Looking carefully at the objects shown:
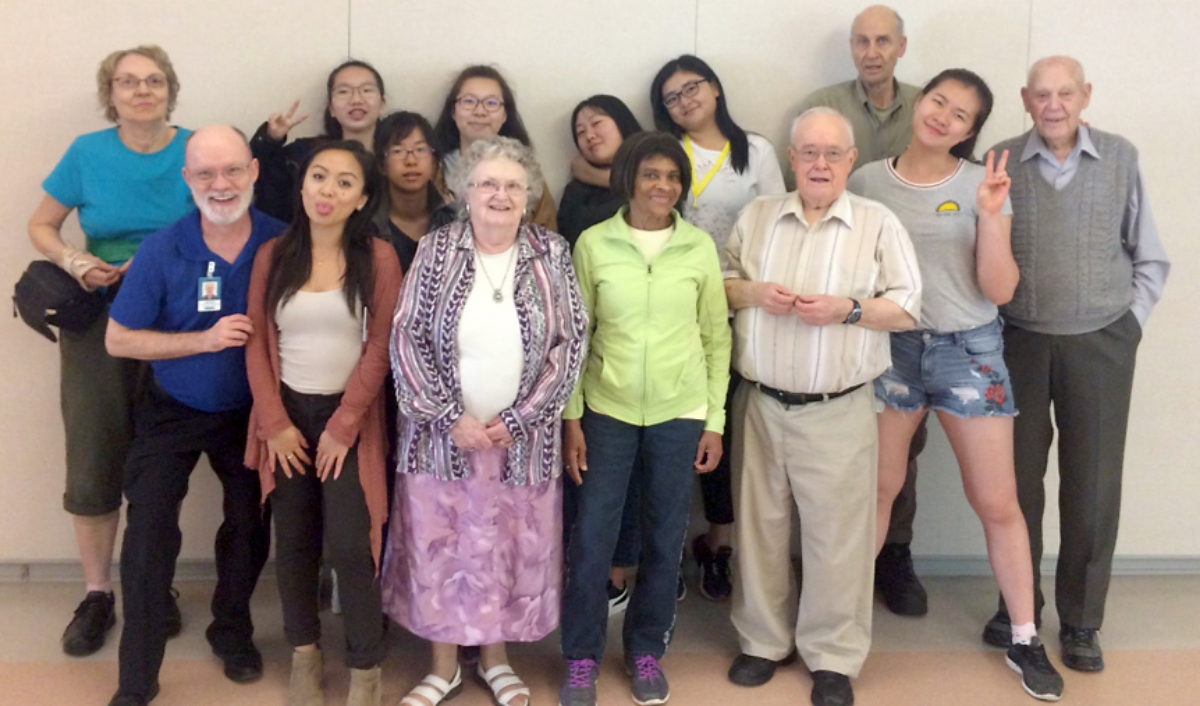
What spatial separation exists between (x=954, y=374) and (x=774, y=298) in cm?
61

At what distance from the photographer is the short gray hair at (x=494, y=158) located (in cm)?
226

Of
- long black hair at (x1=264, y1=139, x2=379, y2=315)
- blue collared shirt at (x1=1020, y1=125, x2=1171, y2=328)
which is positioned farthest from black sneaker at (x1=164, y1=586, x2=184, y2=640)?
blue collared shirt at (x1=1020, y1=125, x2=1171, y2=328)

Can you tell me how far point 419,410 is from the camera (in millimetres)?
2195

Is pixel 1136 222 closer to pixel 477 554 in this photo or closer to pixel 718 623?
pixel 718 623

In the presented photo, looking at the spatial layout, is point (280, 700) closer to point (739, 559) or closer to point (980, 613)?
point (739, 559)

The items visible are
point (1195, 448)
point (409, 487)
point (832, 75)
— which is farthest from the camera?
point (1195, 448)

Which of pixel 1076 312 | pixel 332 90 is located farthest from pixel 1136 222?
pixel 332 90

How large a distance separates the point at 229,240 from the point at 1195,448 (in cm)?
351

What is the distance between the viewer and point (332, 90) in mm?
2932

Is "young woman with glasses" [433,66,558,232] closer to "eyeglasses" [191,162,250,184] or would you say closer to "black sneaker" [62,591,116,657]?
"eyeglasses" [191,162,250,184]

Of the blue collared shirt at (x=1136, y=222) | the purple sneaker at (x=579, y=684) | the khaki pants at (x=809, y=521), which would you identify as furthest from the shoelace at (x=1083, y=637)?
the purple sneaker at (x=579, y=684)

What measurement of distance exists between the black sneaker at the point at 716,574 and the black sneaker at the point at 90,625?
77.2 inches

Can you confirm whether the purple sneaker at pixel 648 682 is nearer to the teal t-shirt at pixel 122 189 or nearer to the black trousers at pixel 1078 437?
the black trousers at pixel 1078 437

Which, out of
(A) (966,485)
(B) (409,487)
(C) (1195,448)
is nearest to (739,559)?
(A) (966,485)
